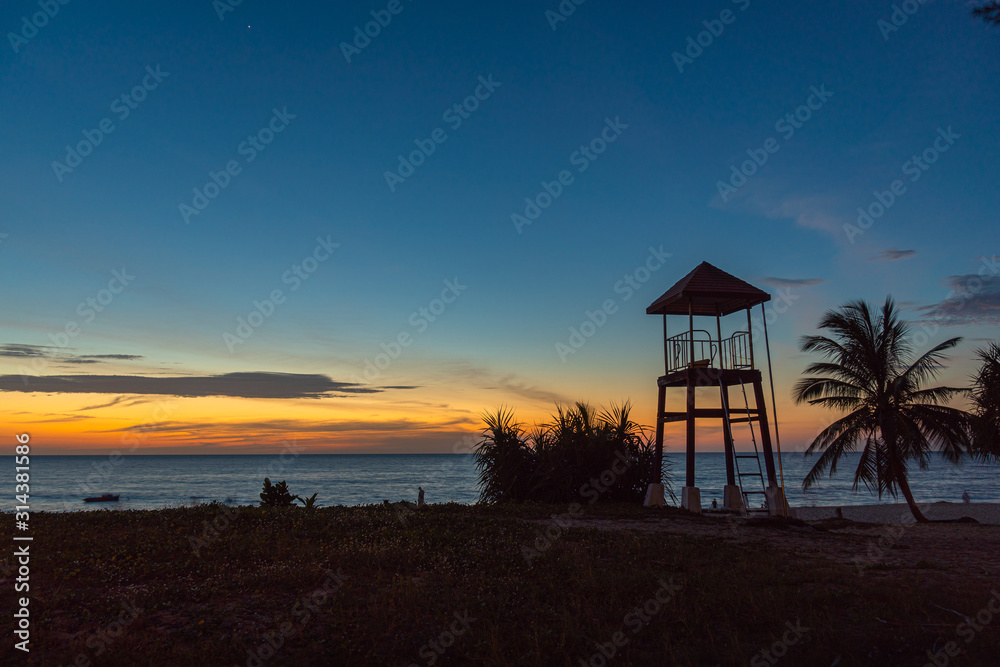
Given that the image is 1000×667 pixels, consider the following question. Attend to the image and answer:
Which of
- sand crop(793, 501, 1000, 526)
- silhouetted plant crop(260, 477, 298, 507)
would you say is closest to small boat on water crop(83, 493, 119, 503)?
silhouetted plant crop(260, 477, 298, 507)

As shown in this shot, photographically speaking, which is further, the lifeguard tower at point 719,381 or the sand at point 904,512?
the sand at point 904,512

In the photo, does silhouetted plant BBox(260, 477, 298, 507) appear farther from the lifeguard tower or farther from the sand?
the sand

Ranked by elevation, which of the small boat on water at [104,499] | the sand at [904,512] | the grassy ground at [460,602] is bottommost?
the small boat on water at [104,499]

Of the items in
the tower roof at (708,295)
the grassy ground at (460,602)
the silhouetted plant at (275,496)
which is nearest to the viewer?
the grassy ground at (460,602)

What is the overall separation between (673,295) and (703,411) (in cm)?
375

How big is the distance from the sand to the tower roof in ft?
55.0

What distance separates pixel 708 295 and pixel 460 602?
47.2ft

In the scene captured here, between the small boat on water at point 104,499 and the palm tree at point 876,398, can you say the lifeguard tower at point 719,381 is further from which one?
the small boat on water at point 104,499

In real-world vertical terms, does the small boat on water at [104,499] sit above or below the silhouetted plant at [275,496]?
below

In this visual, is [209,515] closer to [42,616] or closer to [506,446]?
[42,616]

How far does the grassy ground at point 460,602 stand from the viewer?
6660 mm

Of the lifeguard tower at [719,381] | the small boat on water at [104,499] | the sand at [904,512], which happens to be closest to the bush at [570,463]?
the lifeguard tower at [719,381]

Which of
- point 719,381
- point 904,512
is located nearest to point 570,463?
point 719,381

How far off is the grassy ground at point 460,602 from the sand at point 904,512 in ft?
85.8
